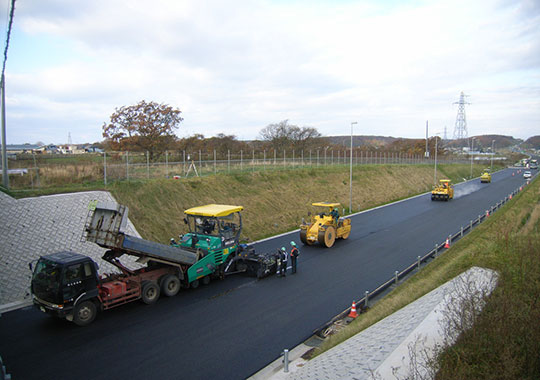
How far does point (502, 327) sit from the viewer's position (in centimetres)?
597

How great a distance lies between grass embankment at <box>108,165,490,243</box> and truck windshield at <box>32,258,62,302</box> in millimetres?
7830

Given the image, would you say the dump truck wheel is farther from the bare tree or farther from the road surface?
the bare tree

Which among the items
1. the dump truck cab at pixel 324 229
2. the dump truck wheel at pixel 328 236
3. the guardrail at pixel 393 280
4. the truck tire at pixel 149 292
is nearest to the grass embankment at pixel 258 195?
the dump truck cab at pixel 324 229

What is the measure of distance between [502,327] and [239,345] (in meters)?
5.84

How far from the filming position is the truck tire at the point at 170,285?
12.0 meters

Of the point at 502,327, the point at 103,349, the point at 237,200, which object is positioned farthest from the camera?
the point at 237,200

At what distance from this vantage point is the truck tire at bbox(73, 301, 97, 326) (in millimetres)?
9837

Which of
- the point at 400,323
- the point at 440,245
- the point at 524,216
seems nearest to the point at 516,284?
the point at 400,323

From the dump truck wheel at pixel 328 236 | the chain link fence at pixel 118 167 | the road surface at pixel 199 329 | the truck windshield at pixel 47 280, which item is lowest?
the road surface at pixel 199 329

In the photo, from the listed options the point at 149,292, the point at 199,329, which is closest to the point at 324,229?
the point at 149,292

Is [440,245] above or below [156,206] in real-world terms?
below

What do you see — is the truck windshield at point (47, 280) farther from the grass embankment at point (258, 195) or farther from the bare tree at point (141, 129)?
the bare tree at point (141, 129)

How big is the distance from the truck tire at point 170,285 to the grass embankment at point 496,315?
18.7ft

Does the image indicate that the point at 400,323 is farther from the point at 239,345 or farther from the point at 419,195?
the point at 419,195
